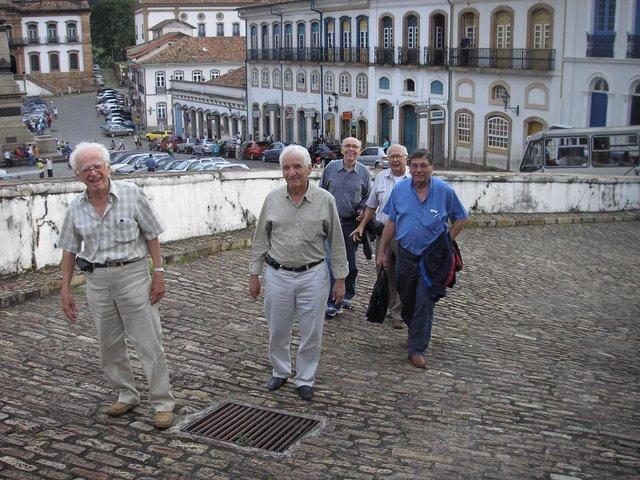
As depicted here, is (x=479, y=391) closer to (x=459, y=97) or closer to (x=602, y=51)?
(x=602, y=51)

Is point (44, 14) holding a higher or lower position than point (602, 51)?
higher

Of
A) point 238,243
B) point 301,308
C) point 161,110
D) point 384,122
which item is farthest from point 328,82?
point 301,308

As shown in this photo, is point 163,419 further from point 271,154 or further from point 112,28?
point 112,28

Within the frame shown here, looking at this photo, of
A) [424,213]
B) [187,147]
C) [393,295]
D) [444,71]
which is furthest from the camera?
[187,147]

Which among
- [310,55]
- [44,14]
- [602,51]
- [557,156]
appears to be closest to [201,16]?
[44,14]

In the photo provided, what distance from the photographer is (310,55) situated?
4744 centimetres

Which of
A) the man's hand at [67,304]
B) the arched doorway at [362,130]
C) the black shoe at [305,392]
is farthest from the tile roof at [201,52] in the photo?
the man's hand at [67,304]

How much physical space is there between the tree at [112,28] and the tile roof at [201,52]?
39.5 metres

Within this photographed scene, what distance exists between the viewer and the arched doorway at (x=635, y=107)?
2898 centimetres

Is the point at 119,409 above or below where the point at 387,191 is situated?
below

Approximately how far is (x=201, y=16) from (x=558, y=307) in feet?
266

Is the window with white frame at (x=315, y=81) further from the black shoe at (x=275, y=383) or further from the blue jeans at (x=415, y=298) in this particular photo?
the black shoe at (x=275, y=383)

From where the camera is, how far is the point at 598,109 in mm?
30703

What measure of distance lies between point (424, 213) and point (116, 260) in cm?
240
